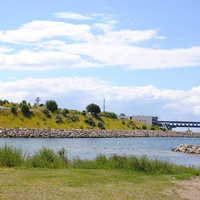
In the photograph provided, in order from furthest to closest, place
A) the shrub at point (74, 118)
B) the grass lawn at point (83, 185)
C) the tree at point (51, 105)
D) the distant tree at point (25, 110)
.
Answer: the tree at point (51, 105), the shrub at point (74, 118), the distant tree at point (25, 110), the grass lawn at point (83, 185)

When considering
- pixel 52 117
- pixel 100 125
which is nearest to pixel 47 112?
pixel 52 117

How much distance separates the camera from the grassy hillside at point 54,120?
115 metres

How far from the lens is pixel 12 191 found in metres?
14.8

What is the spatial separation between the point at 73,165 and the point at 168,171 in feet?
16.5

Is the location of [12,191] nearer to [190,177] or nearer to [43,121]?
[190,177]

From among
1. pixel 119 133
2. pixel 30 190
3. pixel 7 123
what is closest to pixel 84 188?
pixel 30 190

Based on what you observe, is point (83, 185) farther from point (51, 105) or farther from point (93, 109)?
point (93, 109)

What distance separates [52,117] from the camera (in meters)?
127

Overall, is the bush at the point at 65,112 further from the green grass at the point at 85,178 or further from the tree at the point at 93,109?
the green grass at the point at 85,178

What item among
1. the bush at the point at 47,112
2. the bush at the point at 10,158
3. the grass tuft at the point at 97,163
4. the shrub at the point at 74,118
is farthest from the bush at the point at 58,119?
the bush at the point at 10,158

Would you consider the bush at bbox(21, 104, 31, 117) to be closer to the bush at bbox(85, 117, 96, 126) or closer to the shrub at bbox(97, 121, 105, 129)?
the bush at bbox(85, 117, 96, 126)

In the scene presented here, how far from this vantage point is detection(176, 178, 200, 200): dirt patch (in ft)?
51.5

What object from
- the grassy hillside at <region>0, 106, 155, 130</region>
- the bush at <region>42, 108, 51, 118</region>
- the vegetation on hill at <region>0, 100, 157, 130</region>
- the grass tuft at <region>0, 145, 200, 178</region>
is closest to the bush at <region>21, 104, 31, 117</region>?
the vegetation on hill at <region>0, 100, 157, 130</region>

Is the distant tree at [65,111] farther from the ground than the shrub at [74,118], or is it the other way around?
the distant tree at [65,111]
